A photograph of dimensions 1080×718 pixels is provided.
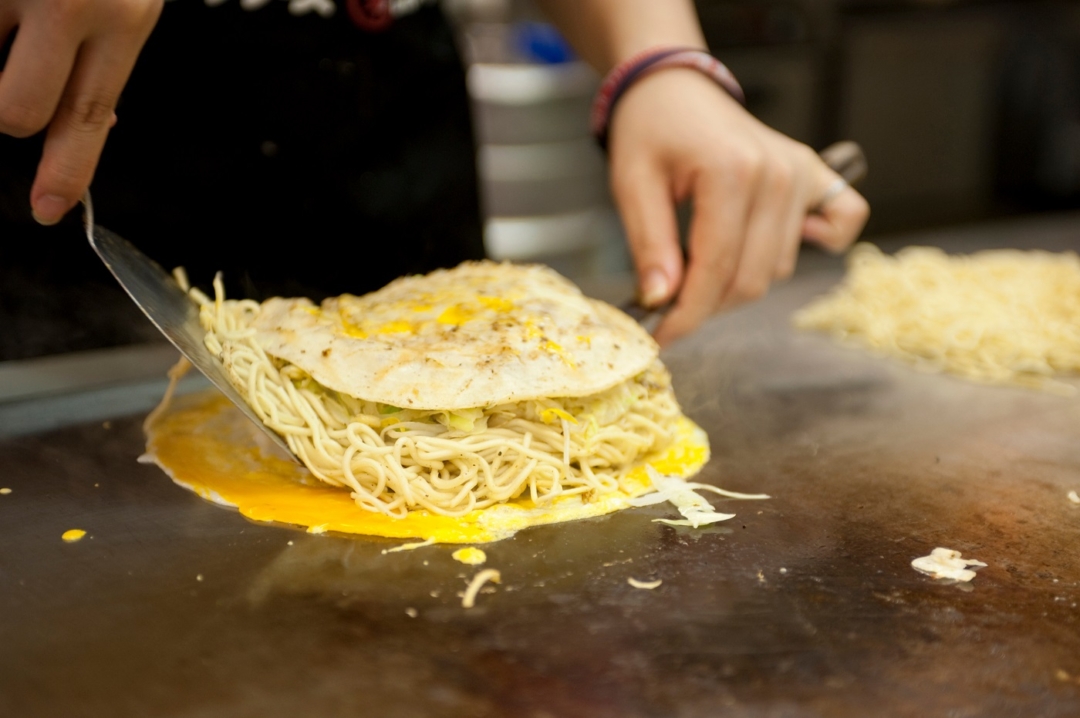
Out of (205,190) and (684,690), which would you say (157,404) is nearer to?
(205,190)

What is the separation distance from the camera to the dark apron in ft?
8.50

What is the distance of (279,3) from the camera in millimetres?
2688

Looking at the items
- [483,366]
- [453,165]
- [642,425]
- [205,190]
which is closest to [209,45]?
[205,190]

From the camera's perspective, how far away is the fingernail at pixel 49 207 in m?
1.78

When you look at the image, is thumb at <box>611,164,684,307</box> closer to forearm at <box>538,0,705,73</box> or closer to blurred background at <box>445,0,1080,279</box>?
forearm at <box>538,0,705,73</box>

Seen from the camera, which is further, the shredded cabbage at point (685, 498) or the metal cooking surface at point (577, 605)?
the shredded cabbage at point (685, 498)

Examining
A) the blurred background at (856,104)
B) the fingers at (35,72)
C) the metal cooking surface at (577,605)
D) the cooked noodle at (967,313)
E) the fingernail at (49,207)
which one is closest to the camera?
the metal cooking surface at (577,605)

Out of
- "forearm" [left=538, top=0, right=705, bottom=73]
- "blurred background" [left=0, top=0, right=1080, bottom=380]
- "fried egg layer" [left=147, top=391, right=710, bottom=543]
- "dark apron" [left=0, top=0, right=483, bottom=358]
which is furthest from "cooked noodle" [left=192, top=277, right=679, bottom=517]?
"blurred background" [left=0, top=0, right=1080, bottom=380]

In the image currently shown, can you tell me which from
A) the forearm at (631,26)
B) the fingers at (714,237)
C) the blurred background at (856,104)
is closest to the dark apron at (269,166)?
the forearm at (631,26)

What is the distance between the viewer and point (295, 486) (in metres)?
1.97

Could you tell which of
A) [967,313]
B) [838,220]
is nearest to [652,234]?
[838,220]

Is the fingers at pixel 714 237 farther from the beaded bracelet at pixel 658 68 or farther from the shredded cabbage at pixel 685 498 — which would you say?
the shredded cabbage at pixel 685 498

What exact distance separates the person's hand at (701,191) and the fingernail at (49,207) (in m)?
1.36

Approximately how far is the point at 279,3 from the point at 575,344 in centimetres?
142
